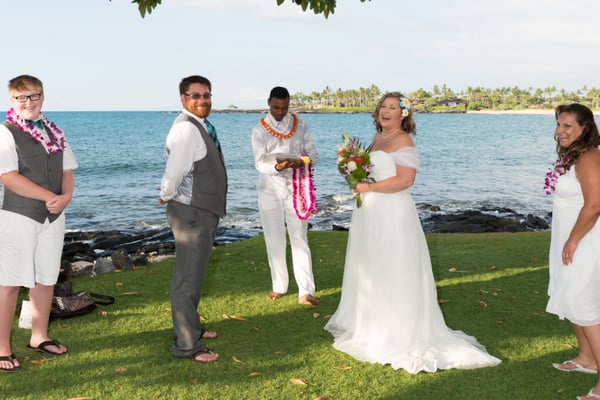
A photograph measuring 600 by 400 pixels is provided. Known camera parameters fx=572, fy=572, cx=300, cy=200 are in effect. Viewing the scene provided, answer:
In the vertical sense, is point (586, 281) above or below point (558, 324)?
above

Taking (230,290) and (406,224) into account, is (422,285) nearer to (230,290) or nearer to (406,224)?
(406,224)

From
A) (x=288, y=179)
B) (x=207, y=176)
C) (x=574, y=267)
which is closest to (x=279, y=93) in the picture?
(x=288, y=179)

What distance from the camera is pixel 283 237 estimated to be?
803cm

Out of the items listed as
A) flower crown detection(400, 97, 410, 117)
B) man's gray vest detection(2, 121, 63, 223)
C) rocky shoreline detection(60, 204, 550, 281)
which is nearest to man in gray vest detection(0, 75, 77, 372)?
man's gray vest detection(2, 121, 63, 223)

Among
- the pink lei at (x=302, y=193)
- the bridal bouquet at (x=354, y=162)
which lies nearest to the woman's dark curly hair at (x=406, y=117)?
the bridal bouquet at (x=354, y=162)

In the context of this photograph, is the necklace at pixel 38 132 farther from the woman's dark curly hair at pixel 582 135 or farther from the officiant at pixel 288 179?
the woman's dark curly hair at pixel 582 135

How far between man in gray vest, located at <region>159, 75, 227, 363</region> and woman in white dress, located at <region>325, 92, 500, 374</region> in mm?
1553

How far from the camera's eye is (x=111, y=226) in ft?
70.5

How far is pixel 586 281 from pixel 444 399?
160 cm

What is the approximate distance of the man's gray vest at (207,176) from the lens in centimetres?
544

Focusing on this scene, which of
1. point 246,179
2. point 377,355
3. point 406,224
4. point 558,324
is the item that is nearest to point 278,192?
point 406,224

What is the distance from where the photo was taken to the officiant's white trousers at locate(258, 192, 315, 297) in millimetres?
7750

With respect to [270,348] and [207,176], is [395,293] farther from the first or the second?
[207,176]

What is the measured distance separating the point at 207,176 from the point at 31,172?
1654 millimetres
